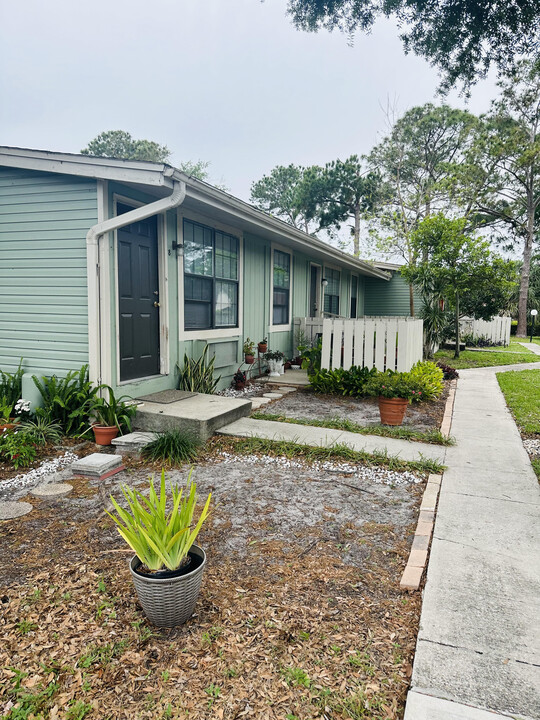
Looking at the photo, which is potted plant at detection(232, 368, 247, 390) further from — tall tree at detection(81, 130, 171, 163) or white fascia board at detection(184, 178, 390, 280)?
tall tree at detection(81, 130, 171, 163)

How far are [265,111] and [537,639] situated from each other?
2993 cm

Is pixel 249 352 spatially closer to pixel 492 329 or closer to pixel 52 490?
pixel 52 490

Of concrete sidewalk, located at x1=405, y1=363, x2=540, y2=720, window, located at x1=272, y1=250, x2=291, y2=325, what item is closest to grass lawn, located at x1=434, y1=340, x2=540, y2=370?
window, located at x1=272, y1=250, x2=291, y2=325

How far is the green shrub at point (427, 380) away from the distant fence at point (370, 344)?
0.15 meters

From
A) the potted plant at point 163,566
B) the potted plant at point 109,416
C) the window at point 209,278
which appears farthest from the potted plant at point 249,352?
the potted plant at point 163,566

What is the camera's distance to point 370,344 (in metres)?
6.77

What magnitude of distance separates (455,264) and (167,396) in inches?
341

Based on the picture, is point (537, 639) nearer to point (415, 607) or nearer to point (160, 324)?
point (415, 607)

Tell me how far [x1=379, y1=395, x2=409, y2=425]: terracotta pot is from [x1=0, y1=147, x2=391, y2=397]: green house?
2.56 meters

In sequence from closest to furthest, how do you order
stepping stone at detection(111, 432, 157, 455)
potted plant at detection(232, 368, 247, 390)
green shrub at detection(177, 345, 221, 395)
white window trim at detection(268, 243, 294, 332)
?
1. stepping stone at detection(111, 432, 157, 455)
2. green shrub at detection(177, 345, 221, 395)
3. potted plant at detection(232, 368, 247, 390)
4. white window trim at detection(268, 243, 294, 332)

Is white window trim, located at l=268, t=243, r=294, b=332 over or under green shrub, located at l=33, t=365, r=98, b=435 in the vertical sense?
over

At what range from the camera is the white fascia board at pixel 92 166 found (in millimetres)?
4234

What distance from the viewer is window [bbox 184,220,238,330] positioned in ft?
19.8

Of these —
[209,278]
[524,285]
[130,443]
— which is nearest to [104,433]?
[130,443]
